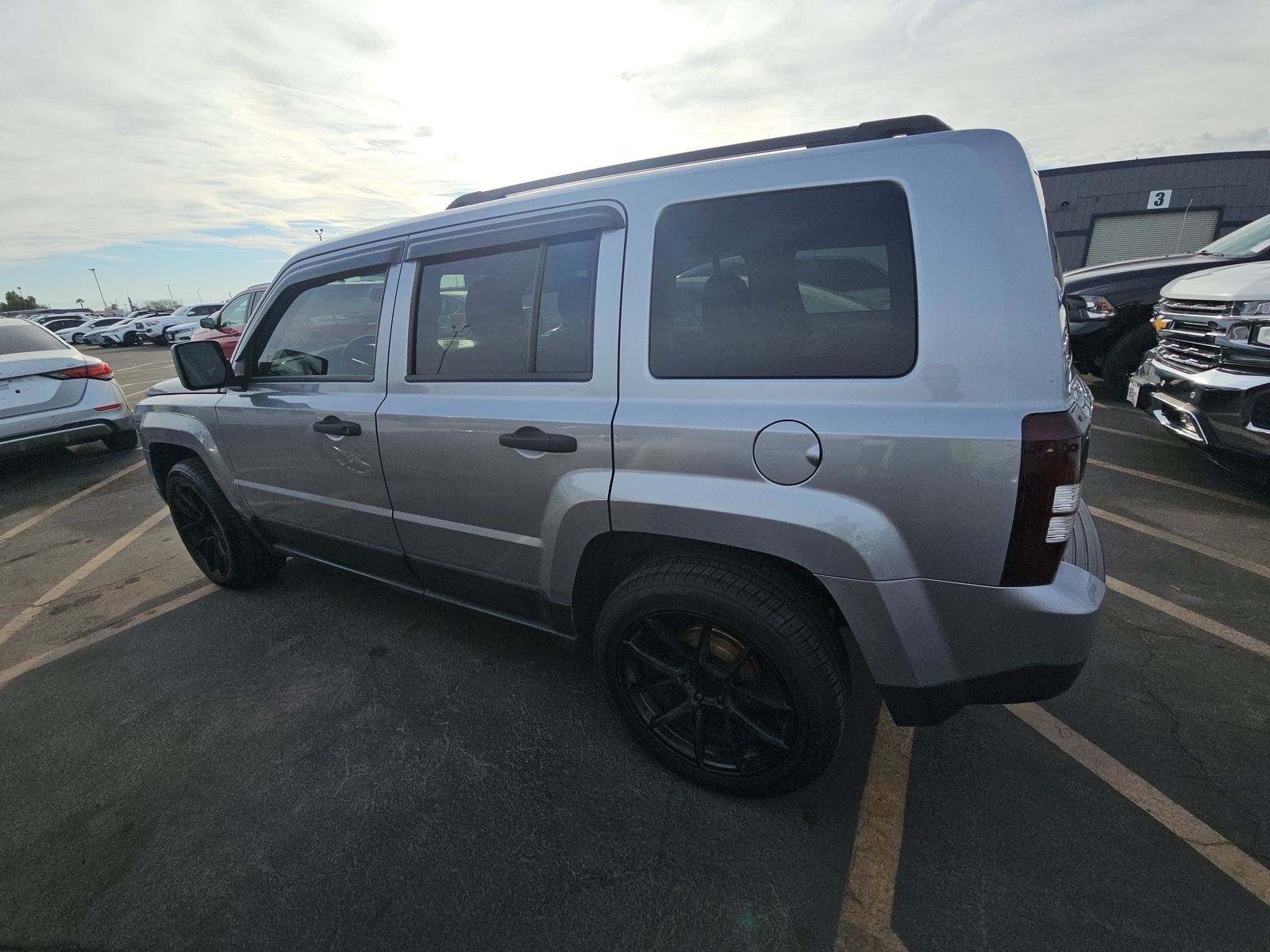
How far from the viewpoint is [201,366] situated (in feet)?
9.46

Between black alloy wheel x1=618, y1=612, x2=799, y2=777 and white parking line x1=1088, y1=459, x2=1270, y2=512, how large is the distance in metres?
4.28

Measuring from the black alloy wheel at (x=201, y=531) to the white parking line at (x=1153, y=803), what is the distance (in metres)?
4.03

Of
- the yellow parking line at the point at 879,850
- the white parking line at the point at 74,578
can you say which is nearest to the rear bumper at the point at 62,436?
the white parking line at the point at 74,578

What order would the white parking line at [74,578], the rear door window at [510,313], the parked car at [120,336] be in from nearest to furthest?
1. the rear door window at [510,313]
2. the white parking line at [74,578]
3. the parked car at [120,336]

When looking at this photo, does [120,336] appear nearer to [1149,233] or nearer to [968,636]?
[968,636]

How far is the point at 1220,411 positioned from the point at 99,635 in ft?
21.9

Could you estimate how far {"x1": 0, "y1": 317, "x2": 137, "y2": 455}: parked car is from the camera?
18.4 ft

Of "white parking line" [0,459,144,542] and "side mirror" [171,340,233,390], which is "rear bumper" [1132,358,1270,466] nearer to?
"side mirror" [171,340,233,390]

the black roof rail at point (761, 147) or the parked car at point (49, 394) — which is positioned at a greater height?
the black roof rail at point (761, 147)

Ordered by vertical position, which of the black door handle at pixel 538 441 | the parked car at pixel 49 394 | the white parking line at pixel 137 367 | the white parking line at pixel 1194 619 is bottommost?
the white parking line at pixel 137 367

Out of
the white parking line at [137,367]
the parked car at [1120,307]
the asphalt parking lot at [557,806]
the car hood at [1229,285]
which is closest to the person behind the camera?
the asphalt parking lot at [557,806]

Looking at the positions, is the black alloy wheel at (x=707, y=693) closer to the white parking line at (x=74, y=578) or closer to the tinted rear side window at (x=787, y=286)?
the tinted rear side window at (x=787, y=286)

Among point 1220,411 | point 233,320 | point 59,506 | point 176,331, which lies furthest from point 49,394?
point 176,331

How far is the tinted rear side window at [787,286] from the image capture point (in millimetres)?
1543
